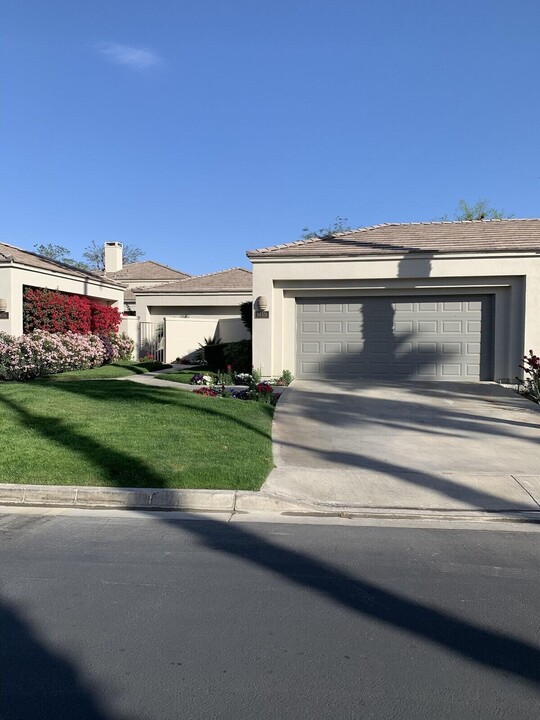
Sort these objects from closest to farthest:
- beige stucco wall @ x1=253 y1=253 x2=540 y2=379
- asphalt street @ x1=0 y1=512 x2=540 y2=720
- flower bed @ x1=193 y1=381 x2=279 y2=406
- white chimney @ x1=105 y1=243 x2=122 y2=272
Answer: asphalt street @ x1=0 y1=512 x2=540 y2=720 → flower bed @ x1=193 y1=381 x2=279 y2=406 → beige stucco wall @ x1=253 y1=253 x2=540 y2=379 → white chimney @ x1=105 y1=243 x2=122 y2=272

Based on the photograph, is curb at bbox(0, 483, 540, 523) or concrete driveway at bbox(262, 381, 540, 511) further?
concrete driveway at bbox(262, 381, 540, 511)

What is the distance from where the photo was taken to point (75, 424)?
9.42 metres

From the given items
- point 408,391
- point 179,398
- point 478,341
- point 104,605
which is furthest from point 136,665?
point 478,341

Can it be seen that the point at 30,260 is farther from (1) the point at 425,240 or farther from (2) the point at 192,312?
(1) the point at 425,240

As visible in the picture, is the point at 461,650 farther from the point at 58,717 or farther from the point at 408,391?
the point at 408,391

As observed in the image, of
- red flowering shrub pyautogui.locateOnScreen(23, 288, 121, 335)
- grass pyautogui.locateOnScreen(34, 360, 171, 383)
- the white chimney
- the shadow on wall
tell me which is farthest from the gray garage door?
the white chimney

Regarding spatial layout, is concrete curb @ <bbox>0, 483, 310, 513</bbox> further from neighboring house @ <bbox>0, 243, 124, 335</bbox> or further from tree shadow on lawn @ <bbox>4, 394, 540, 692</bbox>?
neighboring house @ <bbox>0, 243, 124, 335</bbox>

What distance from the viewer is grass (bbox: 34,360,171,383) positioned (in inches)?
649

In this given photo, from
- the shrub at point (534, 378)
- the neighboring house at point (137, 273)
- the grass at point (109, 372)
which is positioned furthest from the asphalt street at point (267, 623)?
the neighboring house at point (137, 273)

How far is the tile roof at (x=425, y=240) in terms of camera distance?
1570 centimetres

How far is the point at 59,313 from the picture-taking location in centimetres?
1875

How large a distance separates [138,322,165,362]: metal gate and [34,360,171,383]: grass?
2131mm

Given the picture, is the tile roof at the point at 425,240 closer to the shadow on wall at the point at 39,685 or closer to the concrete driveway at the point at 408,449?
the concrete driveway at the point at 408,449

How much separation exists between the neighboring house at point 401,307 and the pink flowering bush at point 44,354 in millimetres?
5830
